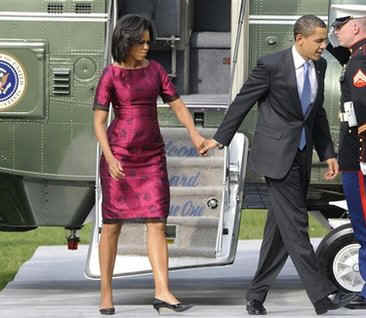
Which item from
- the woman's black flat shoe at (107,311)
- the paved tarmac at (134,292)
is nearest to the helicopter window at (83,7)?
the paved tarmac at (134,292)

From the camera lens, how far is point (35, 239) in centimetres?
1644

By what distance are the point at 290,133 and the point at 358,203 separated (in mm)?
698

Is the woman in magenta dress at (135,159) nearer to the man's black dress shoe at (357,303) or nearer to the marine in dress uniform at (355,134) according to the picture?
the marine in dress uniform at (355,134)

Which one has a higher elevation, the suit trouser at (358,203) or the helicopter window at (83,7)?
the helicopter window at (83,7)

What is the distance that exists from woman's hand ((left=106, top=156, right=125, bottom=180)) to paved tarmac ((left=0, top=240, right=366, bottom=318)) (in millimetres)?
877

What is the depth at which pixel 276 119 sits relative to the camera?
865 cm

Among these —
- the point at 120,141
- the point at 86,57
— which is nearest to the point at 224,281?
the point at 86,57

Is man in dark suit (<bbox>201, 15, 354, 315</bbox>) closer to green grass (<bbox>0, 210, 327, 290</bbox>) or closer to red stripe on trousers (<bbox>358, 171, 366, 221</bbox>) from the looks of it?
red stripe on trousers (<bbox>358, 171, 366, 221</bbox>)

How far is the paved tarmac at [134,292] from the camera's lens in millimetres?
9023

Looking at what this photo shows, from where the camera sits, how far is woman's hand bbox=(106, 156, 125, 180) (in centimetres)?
857

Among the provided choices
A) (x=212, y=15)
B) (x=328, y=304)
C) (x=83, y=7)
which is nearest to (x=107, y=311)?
(x=328, y=304)

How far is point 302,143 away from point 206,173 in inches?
56.0

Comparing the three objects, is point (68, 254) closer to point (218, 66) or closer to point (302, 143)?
point (218, 66)

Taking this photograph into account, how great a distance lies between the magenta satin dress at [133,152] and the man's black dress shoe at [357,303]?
132 centimetres
